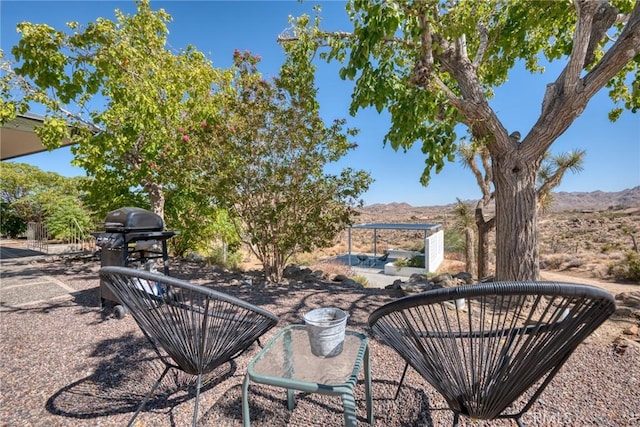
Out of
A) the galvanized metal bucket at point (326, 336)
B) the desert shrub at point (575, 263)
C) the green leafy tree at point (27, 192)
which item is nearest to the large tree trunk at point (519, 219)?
the galvanized metal bucket at point (326, 336)

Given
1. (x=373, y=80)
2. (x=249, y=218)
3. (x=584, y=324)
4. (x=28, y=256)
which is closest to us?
(x=584, y=324)

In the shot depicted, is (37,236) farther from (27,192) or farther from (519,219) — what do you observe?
(519,219)

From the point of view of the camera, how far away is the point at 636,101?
14.9 feet

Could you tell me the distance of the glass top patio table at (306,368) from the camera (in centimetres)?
128

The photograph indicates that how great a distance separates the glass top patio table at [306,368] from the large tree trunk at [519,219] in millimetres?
2681

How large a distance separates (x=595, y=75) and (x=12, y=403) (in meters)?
5.71

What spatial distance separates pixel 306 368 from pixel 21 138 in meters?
11.1

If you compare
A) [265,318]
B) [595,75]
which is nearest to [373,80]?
[595,75]

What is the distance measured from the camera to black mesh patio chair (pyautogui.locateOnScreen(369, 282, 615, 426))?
1.00 m

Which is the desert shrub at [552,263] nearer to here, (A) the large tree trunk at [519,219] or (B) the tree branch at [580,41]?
(A) the large tree trunk at [519,219]

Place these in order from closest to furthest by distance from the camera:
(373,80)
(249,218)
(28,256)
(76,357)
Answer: (76,357) < (373,80) < (249,218) < (28,256)

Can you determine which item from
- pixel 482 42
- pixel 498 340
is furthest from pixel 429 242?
pixel 498 340

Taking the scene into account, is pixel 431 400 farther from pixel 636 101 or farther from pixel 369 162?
pixel 636 101

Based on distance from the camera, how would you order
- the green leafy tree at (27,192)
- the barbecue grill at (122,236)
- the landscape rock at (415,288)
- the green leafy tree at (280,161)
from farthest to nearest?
the green leafy tree at (27,192) → the green leafy tree at (280,161) → the landscape rock at (415,288) → the barbecue grill at (122,236)
